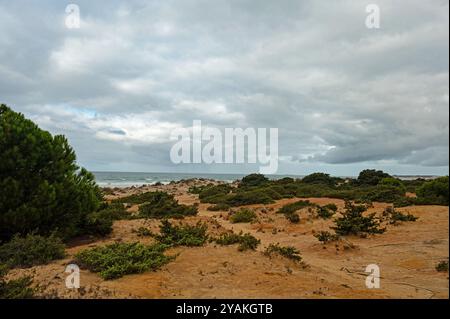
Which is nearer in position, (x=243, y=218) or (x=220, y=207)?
(x=243, y=218)

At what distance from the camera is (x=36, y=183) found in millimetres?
11492

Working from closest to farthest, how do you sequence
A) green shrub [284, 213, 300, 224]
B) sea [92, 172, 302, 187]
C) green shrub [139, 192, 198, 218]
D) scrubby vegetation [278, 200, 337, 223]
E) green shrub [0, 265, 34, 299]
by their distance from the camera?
green shrub [0, 265, 34, 299] < green shrub [139, 192, 198, 218] < green shrub [284, 213, 300, 224] < scrubby vegetation [278, 200, 337, 223] < sea [92, 172, 302, 187]

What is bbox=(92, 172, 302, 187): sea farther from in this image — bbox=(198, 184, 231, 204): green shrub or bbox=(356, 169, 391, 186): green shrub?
bbox=(356, 169, 391, 186): green shrub

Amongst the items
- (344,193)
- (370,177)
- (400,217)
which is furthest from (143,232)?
(370,177)

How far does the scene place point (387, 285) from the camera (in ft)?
25.2

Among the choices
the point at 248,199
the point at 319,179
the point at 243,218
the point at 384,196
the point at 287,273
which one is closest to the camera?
the point at 287,273

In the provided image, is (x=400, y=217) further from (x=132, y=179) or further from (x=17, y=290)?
(x=132, y=179)

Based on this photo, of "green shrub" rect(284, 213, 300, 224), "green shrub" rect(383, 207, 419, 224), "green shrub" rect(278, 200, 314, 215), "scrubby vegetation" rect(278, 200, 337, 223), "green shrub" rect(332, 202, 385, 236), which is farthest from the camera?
"green shrub" rect(278, 200, 314, 215)

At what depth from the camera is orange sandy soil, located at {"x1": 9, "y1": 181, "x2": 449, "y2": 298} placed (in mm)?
6879

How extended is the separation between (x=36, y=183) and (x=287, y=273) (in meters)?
8.42

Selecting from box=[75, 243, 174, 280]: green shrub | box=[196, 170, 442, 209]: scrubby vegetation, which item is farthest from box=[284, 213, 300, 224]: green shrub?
box=[75, 243, 174, 280]: green shrub

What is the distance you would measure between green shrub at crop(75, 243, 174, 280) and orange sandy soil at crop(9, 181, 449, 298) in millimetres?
249
